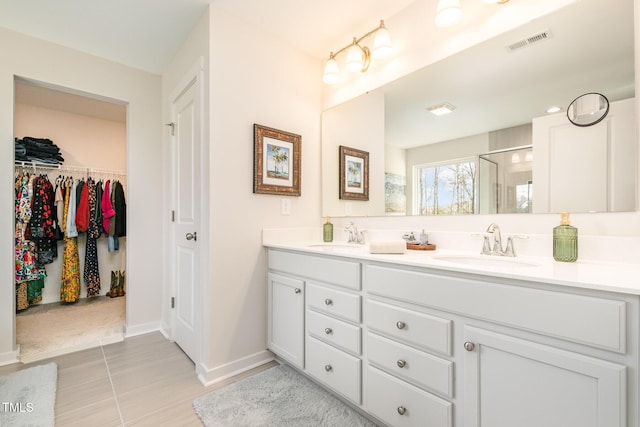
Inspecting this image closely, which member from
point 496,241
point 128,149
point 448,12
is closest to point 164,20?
point 128,149

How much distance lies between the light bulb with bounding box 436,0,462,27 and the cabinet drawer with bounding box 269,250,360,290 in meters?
1.37

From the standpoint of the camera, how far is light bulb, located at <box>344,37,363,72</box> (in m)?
1.98

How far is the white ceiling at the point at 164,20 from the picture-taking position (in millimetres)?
1816

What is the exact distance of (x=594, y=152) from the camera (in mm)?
1240

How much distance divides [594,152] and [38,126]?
16.5 ft

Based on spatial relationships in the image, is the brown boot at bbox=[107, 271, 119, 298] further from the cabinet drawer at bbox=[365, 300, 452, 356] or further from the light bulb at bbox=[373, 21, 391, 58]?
the light bulb at bbox=[373, 21, 391, 58]

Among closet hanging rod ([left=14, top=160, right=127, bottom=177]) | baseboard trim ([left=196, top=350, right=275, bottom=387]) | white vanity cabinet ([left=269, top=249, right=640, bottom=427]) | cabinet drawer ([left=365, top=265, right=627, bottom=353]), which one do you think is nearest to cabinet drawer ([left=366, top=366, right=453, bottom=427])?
white vanity cabinet ([left=269, top=249, right=640, bottom=427])

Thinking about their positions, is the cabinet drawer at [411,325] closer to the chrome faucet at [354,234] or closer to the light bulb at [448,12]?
the chrome faucet at [354,234]

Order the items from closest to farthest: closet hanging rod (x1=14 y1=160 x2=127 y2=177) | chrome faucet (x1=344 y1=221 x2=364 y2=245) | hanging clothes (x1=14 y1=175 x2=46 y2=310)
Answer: chrome faucet (x1=344 y1=221 x2=364 y2=245), hanging clothes (x1=14 y1=175 x2=46 y2=310), closet hanging rod (x1=14 y1=160 x2=127 y2=177)

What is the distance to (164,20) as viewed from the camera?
6.50 feet

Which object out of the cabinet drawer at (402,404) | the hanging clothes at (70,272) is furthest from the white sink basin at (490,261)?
the hanging clothes at (70,272)

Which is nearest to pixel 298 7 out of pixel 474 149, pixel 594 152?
pixel 474 149

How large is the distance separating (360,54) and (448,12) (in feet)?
2.04

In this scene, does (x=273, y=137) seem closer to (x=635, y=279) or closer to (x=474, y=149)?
(x=474, y=149)
